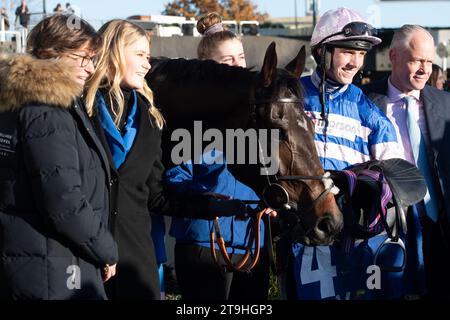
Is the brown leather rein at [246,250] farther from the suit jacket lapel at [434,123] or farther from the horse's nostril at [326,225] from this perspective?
the suit jacket lapel at [434,123]

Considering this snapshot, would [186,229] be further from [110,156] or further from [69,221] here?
[69,221]

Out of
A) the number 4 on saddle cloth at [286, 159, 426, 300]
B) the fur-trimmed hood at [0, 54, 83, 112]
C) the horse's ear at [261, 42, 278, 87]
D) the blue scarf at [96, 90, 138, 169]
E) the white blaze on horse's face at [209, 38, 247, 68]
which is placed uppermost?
the white blaze on horse's face at [209, 38, 247, 68]

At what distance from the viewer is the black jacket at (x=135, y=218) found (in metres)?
3.03

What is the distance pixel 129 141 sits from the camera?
10.2 ft

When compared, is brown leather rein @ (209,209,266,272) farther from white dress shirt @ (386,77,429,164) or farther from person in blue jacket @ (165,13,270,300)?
white dress shirt @ (386,77,429,164)

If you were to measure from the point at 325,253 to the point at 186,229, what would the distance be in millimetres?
694

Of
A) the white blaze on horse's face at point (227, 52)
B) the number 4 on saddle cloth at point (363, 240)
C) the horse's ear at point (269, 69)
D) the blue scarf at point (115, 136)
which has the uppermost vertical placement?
the white blaze on horse's face at point (227, 52)

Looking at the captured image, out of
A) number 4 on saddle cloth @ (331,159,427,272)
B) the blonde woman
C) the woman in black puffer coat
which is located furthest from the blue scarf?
number 4 on saddle cloth @ (331,159,427,272)

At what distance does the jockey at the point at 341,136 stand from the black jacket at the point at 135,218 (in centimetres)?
83

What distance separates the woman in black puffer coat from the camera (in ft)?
8.10

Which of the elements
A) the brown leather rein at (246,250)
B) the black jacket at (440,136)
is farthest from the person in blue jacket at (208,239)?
the black jacket at (440,136)

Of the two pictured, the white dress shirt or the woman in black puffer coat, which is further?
the white dress shirt

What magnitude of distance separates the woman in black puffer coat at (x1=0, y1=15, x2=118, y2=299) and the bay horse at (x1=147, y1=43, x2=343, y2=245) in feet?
3.04
